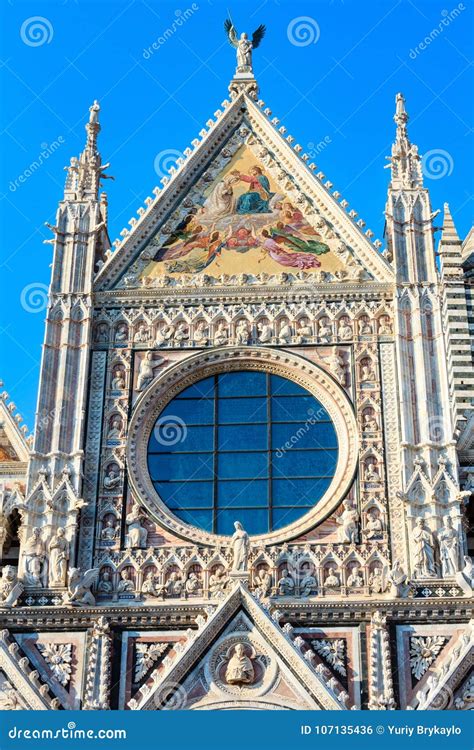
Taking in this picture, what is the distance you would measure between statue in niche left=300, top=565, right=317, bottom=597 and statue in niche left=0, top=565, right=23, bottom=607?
12.1 feet

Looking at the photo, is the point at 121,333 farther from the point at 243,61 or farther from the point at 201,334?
the point at 243,61

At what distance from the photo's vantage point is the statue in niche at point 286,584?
62.4 feet

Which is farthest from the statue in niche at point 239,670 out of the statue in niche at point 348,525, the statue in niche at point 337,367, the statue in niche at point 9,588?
the statue in niche at point 337,367

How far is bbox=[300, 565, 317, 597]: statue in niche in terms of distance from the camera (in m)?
19.0

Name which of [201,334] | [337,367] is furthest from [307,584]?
[201,334]

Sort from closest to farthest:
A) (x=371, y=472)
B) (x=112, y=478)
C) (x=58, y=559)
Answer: (x=58, y=559) < (x=371, y=472) < (x=112, y=478)

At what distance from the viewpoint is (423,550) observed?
1895 cm

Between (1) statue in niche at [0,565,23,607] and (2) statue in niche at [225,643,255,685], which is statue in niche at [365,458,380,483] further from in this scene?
(1) statue in niche at [0,565,23,607]

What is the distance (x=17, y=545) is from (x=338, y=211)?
7163 millimetres

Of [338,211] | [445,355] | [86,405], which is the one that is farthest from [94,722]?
[338,211]

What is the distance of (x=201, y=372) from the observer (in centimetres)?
2134

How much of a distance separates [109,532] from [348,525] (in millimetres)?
3272

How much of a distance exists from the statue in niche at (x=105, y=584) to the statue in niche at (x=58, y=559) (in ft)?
1.62

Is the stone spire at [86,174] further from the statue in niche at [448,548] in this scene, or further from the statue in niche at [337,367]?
the statue in niche at [448,548]
